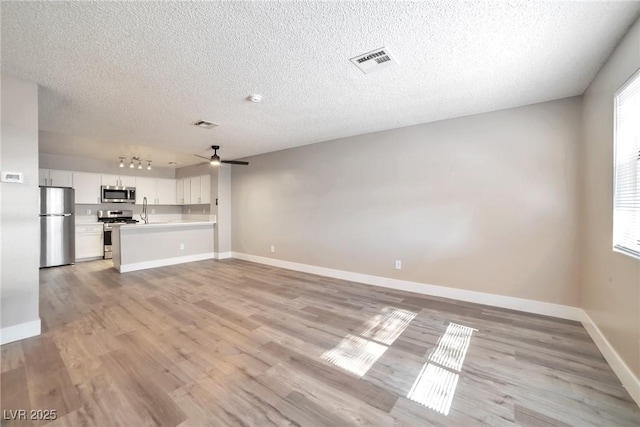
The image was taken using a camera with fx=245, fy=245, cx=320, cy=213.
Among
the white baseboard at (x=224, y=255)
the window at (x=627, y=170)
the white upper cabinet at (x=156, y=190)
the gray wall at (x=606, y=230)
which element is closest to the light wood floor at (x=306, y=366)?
the gray wall at (x=606, y=230)

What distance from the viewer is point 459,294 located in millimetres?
3348

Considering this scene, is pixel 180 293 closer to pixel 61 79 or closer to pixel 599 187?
pixel 61 79

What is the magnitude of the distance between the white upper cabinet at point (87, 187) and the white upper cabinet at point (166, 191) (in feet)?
4.37

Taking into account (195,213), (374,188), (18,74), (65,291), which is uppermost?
(18,74)

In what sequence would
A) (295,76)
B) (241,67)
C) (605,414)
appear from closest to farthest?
(605,414)
(241,67)
(295,76)

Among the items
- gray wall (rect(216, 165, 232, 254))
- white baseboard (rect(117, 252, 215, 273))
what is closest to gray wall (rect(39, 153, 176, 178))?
gray wall (rect(216, 165, 232, 254))

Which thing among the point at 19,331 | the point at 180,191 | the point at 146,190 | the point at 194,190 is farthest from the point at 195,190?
the point at 19,331

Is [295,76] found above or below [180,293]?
above

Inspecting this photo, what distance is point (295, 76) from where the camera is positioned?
2344 mm

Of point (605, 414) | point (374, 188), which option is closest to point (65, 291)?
point (374, 188)

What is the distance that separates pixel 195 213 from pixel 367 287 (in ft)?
19.3

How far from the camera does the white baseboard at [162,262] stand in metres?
4.84

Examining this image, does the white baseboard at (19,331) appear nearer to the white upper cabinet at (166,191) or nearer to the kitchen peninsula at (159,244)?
the kitchen peninsula at (159,244)

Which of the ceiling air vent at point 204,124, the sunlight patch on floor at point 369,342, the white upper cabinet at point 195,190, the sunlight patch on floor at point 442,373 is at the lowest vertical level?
the sunlight patch on floor at point 369,342
